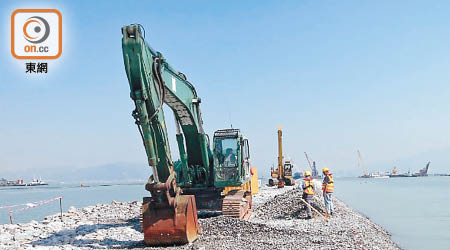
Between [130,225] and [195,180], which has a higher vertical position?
[195,180]

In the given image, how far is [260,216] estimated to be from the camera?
17562 millimetres

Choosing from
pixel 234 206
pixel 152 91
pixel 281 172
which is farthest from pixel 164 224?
pixel 281 172

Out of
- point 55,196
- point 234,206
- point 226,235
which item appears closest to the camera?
point 226,235

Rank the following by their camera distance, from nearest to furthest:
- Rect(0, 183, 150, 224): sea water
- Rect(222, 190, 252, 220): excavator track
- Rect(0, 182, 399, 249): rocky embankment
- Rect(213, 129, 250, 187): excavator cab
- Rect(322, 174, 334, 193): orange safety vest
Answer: Rect(0, 182, 399, 249): rocky embankment → Rect(222, 190, 252, 220): excavator track → Rect(213, 129, 250, 187): excavator cab → Rect(322, 174, 334, 193): orange safety vest → Rect(0, 183, 150, 224): sea water

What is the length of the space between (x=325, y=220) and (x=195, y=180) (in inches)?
184

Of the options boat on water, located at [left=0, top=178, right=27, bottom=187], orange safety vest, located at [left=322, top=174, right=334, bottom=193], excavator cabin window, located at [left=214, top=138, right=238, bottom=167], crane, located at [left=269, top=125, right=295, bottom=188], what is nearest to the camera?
excavator cabin window, located at [left=214, top=138, right=238, bottom=167]

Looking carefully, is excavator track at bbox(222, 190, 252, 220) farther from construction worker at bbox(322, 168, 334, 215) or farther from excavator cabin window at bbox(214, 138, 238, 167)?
construction worker at bbox(322, 168, 334, 215)

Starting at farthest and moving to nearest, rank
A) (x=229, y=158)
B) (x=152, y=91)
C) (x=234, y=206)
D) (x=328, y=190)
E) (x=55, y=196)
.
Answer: (x=55, y=196) < (x=328, y=190) < (x=229, y=158) < (x=234, y=206) < (x=152, y=91)

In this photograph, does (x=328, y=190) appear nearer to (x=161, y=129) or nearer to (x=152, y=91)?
(x=161, y=129)

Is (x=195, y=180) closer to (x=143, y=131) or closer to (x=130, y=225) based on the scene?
(x=130, y=225)

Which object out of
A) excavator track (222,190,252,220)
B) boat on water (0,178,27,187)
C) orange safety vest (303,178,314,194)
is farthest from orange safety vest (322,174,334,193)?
boat on water (0,178,27,187)

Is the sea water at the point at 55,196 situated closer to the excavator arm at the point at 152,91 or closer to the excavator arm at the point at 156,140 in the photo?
the excavator arm at the point at 152,91

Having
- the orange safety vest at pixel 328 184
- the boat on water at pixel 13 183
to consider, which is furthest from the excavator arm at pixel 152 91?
the boat on water at pixel 13 183

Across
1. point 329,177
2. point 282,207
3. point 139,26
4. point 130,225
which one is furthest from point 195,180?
point 139,26
